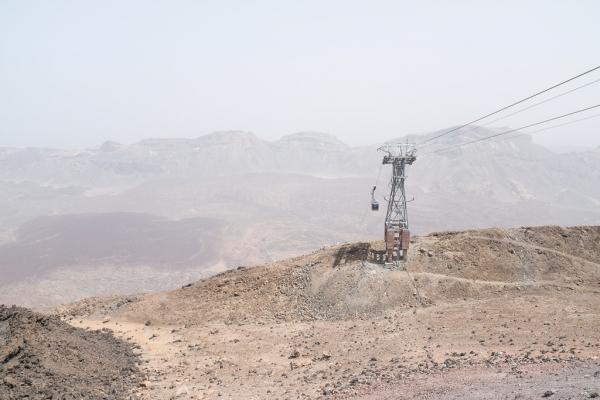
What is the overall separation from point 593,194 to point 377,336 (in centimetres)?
19743

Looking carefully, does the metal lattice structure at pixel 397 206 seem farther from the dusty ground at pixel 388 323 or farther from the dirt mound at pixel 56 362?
the dirt mound at pixel 56 362

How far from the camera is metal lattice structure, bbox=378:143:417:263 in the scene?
29297mm

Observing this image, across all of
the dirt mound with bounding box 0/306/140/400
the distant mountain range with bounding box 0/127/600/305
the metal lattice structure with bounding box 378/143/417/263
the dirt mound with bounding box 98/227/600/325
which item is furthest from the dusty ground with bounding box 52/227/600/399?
the distant mountain range with bounding box 0/127/600/305

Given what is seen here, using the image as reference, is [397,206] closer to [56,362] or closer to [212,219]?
[56,362]

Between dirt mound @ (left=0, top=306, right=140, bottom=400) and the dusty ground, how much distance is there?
1.35m

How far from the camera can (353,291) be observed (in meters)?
27.6

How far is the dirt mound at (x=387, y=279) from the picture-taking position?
27.1m

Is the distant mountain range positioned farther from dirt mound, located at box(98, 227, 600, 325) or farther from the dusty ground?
the dusty ground

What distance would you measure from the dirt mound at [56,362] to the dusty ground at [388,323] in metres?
1.35

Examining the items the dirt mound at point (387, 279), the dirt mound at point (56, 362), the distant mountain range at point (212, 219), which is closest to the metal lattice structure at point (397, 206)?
the dirt mound at point (387, 279)

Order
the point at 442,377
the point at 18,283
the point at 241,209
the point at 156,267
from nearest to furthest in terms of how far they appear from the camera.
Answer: the point at 442,377 → the point at 18,283 → the point at 156,267 → the point at 241,209

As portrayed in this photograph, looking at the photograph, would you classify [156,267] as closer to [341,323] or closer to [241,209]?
[241,209]

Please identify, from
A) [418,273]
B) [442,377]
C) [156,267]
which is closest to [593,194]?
[156,267]

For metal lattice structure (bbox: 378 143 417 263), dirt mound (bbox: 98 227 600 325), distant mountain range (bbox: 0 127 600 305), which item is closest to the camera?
dirt mound (bbox: 98 227 600 325)
